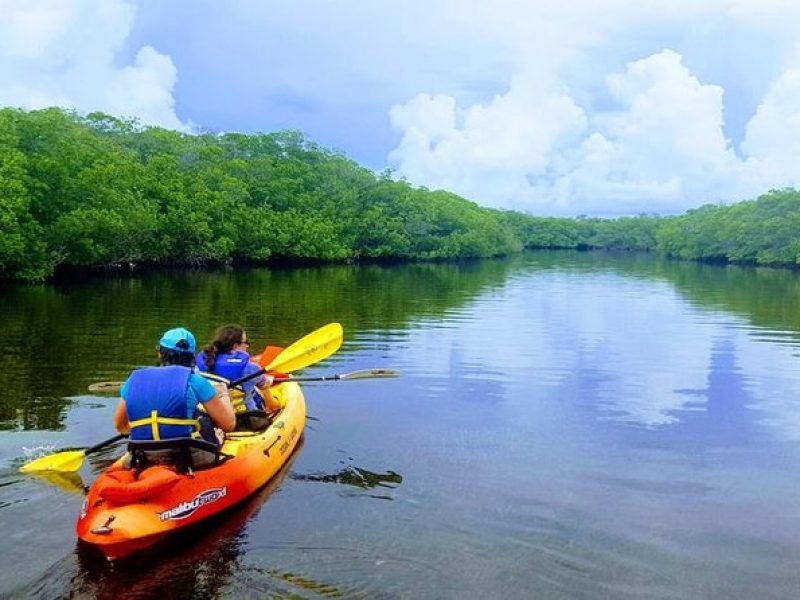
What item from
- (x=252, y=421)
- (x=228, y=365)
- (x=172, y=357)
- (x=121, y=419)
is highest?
(x=172, y=357)

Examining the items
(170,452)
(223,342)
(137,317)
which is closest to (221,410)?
(170,452)

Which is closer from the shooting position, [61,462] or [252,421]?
[61,462]

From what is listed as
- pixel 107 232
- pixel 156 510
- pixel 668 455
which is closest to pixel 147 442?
pixel 156 510

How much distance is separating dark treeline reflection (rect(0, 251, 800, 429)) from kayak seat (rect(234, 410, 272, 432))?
8.93 feet

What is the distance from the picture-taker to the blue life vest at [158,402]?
5828 millimetres

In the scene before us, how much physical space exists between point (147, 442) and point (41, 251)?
2929 cm

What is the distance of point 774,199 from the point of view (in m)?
85.5

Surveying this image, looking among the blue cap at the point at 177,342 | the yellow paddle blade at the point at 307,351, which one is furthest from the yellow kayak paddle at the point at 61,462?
the yellow paddle blade at the point at 307,351

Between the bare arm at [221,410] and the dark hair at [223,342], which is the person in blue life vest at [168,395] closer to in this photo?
the bare arm at [221,410]

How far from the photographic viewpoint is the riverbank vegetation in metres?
34.4

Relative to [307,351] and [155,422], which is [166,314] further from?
[155,422]

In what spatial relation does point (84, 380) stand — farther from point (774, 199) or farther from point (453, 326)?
point (774, 199)

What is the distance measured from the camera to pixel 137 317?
2048 cm

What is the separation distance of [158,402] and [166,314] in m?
16.1
